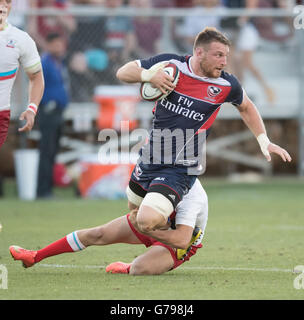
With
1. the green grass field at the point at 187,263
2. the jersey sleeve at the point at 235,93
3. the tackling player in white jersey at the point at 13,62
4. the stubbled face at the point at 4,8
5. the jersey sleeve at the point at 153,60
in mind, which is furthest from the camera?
the tackling player in white jersey at the point at 13,62

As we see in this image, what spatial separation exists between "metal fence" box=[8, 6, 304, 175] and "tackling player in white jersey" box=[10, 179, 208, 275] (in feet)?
27.2

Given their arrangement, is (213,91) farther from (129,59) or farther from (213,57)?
(129,59)

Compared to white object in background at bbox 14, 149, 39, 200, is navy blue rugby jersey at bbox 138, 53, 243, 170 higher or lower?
higher

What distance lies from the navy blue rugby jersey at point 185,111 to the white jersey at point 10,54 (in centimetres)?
138

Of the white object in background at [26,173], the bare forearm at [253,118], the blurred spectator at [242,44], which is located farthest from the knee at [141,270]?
the blurred spectator at [242,44]

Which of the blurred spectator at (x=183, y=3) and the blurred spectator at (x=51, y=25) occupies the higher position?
the blurred spectator at (x=183, y=3)

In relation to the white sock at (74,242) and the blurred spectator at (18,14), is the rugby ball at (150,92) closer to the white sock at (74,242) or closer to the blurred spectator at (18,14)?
the white sock at (74,242)

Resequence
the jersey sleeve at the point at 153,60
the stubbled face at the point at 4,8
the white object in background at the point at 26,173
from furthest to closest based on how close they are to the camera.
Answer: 1. the white object in background at the point at 26,173
2. the stubbled face at the point at 4,8
3. the jersey sleeve at the point at 153,60

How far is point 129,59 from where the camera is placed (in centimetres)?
1545

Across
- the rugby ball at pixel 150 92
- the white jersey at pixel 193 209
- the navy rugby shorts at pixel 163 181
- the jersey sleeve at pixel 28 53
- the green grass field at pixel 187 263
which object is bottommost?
the green grass field at pixel 187 263

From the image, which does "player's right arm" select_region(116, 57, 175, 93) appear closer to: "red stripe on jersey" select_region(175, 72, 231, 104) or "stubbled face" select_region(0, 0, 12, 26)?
"red stripe on jersey" select_region(175, 72, 231, 104)

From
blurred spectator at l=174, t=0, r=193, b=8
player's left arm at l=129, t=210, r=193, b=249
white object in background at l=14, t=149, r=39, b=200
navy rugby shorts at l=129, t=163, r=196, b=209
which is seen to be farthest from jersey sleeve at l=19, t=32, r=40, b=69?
blurred spectator at l=174, t=0, r=193, b=8

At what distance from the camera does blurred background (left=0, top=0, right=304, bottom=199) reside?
582 inches

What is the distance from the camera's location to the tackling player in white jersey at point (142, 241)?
22.6 feet
